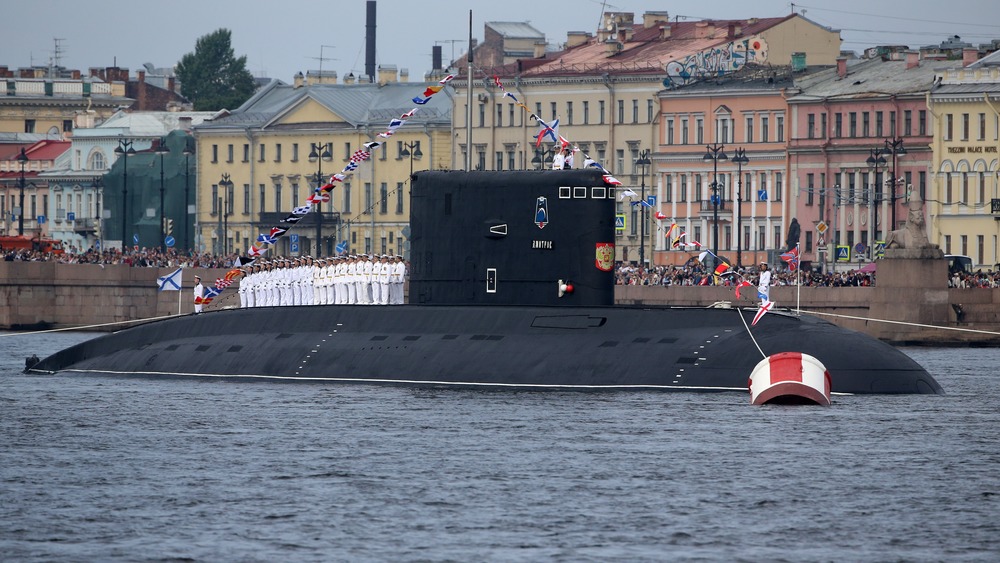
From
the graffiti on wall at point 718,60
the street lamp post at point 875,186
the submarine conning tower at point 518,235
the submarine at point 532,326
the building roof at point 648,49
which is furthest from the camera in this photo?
the building roof at point 648,49

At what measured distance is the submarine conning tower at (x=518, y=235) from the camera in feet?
97.3

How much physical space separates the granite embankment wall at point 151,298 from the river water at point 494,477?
2878cm

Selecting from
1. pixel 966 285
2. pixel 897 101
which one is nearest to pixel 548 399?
pixel 966 285

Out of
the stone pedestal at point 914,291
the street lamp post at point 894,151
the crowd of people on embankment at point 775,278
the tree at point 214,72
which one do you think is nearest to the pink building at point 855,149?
the street lamp post at point 894,151

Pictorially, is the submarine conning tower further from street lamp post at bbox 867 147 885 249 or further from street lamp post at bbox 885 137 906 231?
street lamp post at bbox 867 147 885 249

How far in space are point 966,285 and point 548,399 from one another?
34.3m

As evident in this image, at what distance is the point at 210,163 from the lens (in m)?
104

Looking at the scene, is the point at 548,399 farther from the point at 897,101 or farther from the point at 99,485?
the point at 897,101

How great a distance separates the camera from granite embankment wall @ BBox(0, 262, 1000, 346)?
5806cm

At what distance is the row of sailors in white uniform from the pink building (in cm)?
3874

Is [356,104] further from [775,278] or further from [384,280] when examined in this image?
[384,280]

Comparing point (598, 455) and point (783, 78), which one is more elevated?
point (783, 78)

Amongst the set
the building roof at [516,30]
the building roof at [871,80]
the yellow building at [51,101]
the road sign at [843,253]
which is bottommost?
the road sign at [843,253]

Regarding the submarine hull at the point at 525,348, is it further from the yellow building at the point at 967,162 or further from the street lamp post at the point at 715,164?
the yellow building at the point at 967,162
